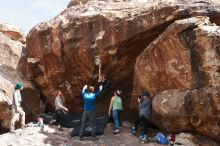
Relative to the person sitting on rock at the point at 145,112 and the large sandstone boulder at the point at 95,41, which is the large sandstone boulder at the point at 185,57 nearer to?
the person sitting on rock at the point at 145,112

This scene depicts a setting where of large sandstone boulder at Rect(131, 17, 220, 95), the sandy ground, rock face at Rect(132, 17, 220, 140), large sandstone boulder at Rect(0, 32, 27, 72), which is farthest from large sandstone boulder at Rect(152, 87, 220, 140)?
large sandstone boulder at Rect(0, 32, 27, 72)

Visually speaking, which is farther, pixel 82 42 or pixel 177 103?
pixel 82 42

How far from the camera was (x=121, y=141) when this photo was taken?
53.4 ft

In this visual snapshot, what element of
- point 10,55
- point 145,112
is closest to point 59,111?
point 145,112

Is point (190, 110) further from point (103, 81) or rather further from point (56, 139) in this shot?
point (56, 139)

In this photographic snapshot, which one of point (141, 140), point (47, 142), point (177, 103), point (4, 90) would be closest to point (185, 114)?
point (177, 103)

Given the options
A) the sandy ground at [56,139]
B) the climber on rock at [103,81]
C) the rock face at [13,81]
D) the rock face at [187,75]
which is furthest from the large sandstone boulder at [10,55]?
the rock face at [187,75]

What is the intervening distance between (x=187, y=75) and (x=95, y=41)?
5.09m

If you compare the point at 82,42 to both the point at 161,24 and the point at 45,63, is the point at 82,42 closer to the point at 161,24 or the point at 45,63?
the point at 45,63

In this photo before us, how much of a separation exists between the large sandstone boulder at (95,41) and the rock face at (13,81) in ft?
2.32

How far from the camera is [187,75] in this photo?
15.9 m

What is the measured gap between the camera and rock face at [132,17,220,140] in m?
15.3

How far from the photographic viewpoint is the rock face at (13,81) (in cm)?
1974

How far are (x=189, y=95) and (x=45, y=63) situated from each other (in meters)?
8.24
